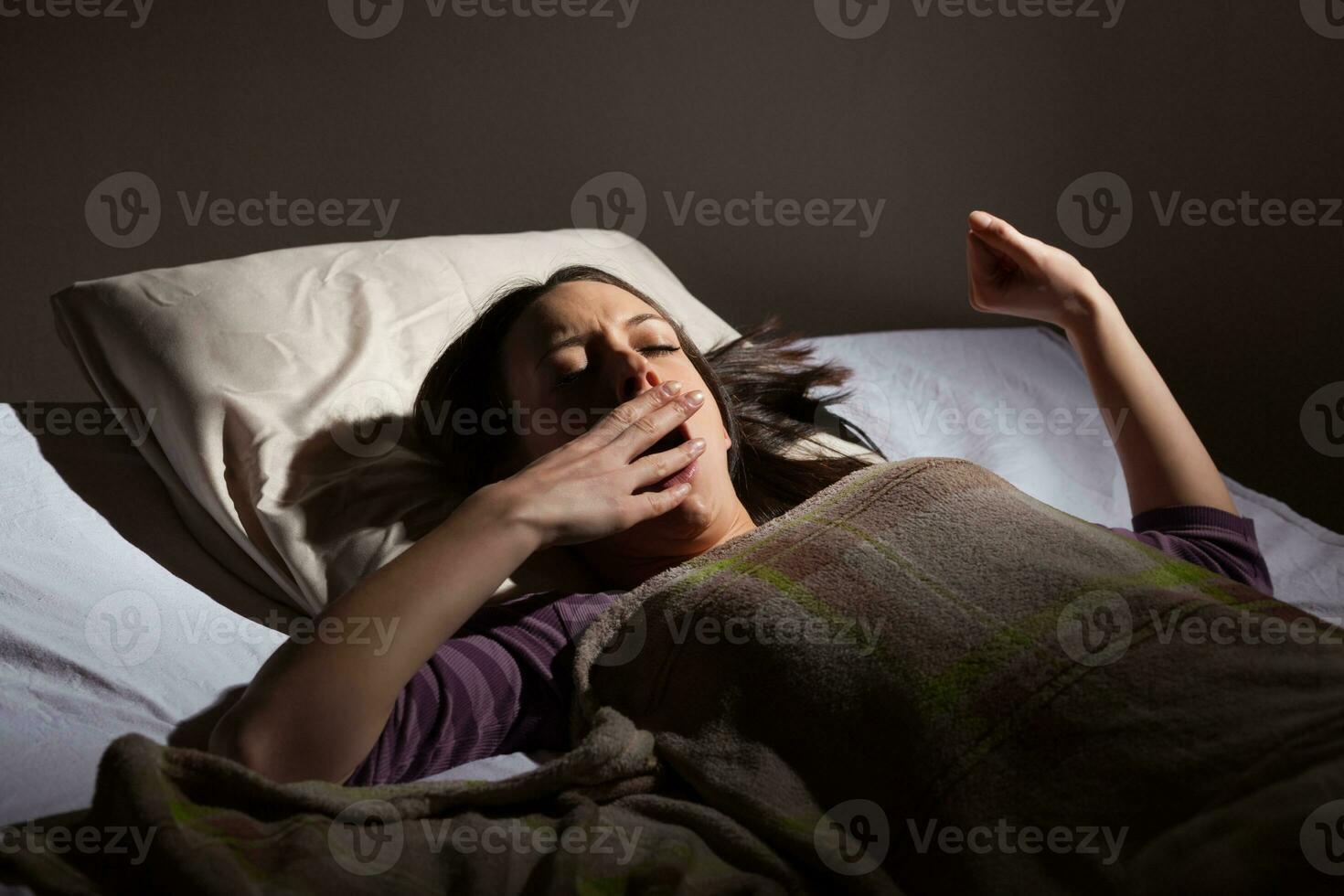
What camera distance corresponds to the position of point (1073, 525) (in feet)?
3.42

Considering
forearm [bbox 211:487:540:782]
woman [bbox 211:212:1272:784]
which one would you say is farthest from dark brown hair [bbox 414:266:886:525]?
forearm [bbox 211:487:540:782]

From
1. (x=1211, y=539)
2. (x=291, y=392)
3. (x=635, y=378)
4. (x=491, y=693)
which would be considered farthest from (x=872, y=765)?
(x=291, y=392)

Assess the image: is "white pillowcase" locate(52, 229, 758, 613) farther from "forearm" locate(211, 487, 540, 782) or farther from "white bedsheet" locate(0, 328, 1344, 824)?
"forearm" locate(211, 487, 540, 782)

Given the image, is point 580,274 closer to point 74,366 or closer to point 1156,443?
point 1156,443

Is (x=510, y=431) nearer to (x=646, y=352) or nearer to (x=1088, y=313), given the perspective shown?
(x=646, y=352)

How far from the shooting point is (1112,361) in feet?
4.43

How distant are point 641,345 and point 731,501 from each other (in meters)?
0.19

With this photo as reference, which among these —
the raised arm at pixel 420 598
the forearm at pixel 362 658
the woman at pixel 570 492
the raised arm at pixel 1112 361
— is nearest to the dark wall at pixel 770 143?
the woman at pixel 570 492

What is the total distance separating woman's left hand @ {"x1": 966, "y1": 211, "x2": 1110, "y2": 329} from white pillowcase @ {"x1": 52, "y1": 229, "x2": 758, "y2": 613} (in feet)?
2.06

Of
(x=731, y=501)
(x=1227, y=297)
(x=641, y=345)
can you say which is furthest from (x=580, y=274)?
(x=1227, y=297)

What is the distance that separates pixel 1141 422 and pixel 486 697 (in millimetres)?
813

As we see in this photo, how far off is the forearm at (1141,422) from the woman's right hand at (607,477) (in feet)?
1.75

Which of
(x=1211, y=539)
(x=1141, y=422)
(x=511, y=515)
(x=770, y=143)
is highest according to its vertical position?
(x=770, y=143)

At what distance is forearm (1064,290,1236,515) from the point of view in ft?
4.22
